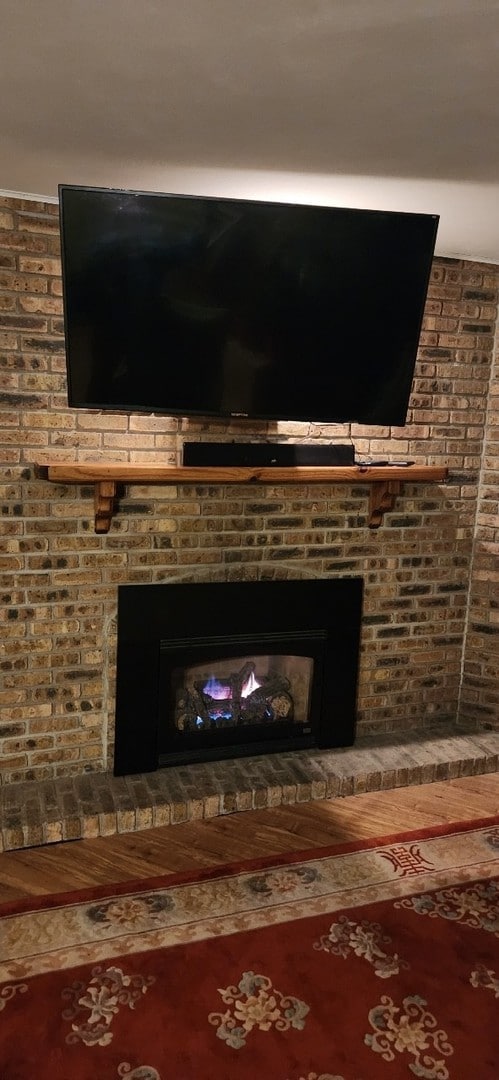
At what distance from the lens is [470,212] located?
8.08 ft

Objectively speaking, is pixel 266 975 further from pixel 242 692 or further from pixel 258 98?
pixel 258 98

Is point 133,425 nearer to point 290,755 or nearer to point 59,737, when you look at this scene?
point 59,737

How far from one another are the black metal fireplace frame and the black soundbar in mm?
541

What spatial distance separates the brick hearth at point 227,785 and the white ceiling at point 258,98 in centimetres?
208

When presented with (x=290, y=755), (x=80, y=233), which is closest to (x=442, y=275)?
(x=80, y=233)

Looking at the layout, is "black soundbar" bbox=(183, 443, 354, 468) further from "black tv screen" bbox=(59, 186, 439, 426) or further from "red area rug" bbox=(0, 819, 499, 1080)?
"red area rug" bbox=(0, 819, 499, 1080)

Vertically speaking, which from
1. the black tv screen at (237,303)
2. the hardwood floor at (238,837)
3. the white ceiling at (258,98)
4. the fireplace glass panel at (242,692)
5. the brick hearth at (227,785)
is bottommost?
the hardwood floor at (238,837)

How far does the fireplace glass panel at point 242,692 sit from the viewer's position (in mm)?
3098

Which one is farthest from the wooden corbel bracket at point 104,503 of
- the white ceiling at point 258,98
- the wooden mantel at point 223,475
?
the white ceiling at point 258,98

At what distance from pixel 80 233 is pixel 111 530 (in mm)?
1047

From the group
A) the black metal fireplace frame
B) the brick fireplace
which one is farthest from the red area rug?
the brick fireplace

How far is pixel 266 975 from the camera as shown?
2.10 metres

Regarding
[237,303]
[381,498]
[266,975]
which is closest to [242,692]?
[381,498]

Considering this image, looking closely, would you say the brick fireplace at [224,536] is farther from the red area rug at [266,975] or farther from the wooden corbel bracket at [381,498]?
the red area rug at [266,975]
